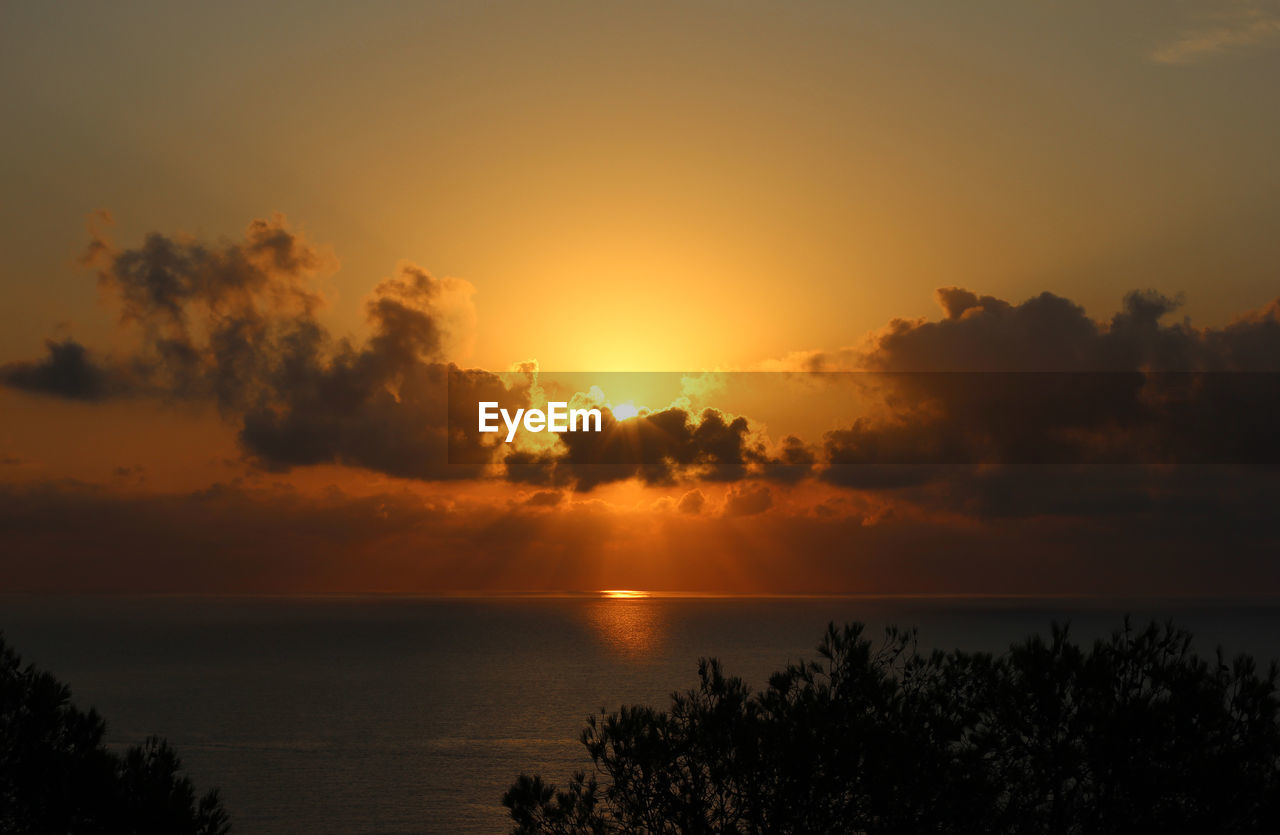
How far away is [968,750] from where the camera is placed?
20094mm

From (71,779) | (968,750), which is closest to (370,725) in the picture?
(71,779)

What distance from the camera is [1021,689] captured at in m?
20.7

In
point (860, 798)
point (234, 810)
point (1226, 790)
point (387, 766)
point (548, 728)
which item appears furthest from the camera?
point (548, 728)

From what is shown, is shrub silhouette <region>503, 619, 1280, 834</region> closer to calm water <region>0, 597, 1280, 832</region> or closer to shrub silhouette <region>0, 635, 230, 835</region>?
shrub silhouette <region>0, 635, 230, 835</region>

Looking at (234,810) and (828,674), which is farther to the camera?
(234,810)

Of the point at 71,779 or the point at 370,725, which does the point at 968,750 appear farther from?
the point at 370,725

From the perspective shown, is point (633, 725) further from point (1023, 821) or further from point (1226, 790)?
point (1226, 790)

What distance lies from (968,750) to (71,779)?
19.3 meters

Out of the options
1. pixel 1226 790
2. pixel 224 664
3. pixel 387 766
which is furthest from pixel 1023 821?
pixel 224 664

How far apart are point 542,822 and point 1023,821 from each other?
31.7 ft

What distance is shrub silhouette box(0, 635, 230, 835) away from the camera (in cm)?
2231

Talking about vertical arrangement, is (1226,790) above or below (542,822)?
above

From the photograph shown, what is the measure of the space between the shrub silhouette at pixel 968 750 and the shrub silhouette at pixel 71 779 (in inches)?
322

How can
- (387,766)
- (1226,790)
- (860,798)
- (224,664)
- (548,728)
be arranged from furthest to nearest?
1. (224,664)
2. (548,728)
3. (387,766)
4. (860,798)
5. (1226,790)
